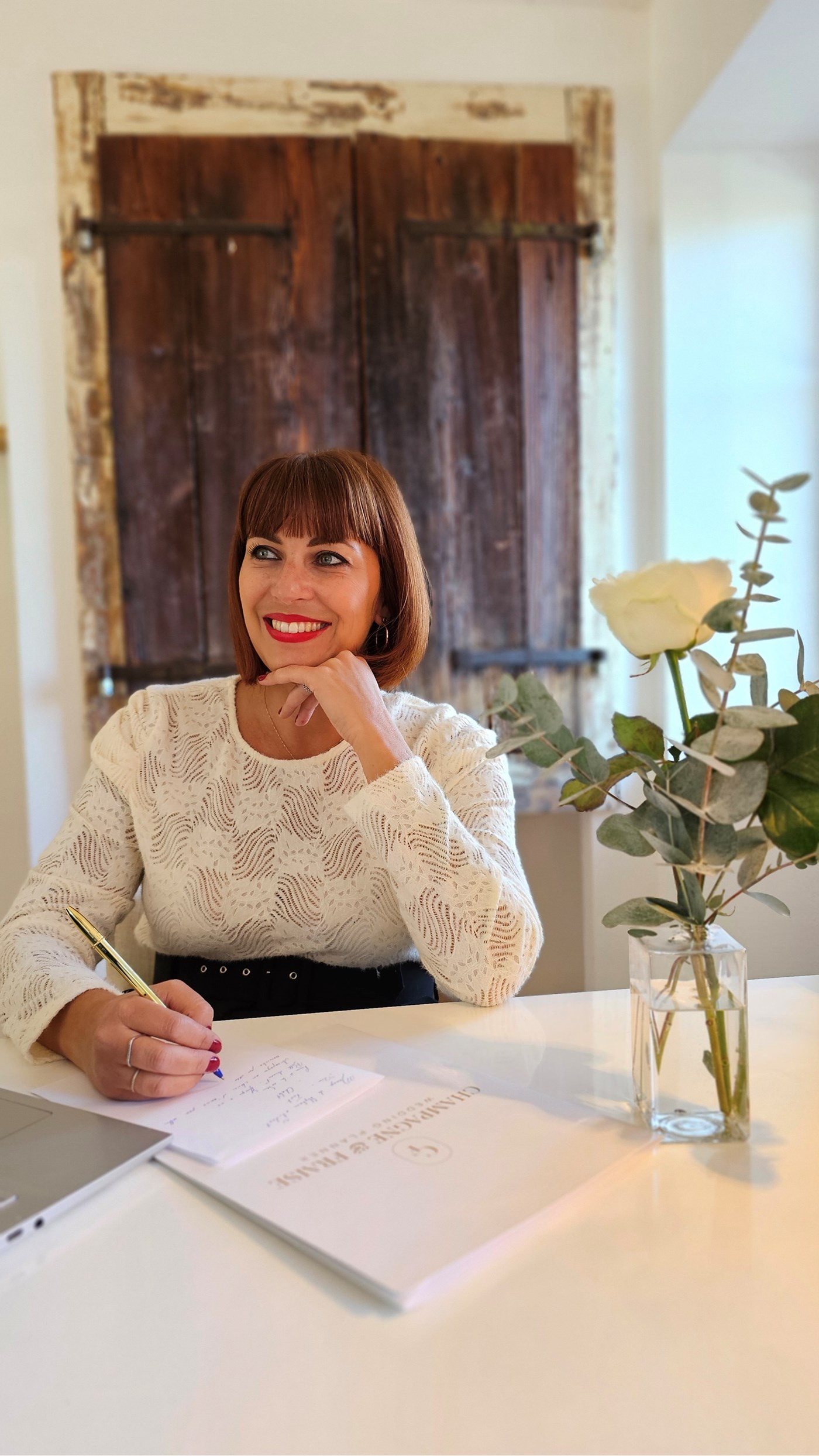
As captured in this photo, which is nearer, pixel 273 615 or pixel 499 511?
pixel 273 615

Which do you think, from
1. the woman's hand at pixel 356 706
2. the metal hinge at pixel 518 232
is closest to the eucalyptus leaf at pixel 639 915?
the woman's hand at pixel 356 706

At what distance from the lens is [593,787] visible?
783 mm

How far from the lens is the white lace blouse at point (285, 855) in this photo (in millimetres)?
1157

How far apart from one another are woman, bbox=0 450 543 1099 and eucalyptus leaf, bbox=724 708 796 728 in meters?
0.51

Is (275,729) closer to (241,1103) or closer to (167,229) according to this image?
(241,1103)

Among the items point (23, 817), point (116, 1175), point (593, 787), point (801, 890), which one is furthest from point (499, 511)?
point (116, 1175)

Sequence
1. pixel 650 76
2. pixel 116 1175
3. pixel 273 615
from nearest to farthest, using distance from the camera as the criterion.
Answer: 1. pixel 116 1175
2. pixel 273 615
3. pixel 650 76

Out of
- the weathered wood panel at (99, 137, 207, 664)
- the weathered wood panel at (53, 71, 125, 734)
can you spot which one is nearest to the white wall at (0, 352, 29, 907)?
the weathered wood panel at (53, 71, 125, 734)

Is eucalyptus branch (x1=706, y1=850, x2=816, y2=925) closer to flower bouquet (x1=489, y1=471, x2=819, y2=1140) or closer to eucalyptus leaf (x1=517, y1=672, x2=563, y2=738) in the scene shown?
flower bouquet (x1=489, y1=471, x2=819, y2=1140)

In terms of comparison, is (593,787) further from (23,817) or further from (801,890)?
(23,817)

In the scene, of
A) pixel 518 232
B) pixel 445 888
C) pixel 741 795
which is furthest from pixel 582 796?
pixel 518 232

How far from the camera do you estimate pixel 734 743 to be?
691 millimetres

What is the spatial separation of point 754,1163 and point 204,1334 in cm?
39

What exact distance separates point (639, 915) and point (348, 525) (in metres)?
0.83
